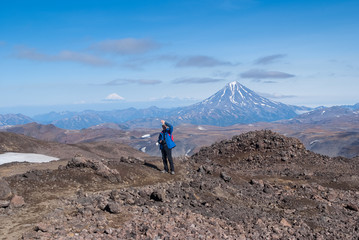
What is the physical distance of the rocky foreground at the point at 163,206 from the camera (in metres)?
7.34

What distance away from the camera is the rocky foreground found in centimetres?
734

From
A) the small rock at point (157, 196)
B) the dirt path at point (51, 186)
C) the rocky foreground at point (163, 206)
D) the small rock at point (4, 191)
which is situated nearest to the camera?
the rocky foreground at point (163, 206)

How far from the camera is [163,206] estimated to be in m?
9.28

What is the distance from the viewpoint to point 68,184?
1077 cm

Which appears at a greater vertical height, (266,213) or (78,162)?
(78,162)

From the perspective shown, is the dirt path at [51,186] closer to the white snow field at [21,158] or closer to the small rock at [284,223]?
the small rock at [284,223]

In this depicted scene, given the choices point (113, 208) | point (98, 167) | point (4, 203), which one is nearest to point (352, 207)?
point (113, 208)

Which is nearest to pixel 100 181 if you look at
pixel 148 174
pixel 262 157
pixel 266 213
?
pixel 148 174

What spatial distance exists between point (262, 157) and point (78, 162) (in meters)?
15.4

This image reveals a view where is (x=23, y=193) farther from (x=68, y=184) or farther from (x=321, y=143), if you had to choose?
(x=321, y=143)

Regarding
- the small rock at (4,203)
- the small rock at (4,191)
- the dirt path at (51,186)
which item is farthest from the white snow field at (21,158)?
the small rock at (4,203)

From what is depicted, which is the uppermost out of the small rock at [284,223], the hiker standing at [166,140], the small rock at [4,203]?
the hiker standing at [166,140]

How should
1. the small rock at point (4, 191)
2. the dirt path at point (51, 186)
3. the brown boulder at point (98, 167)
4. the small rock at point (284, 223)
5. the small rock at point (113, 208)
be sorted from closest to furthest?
the dirt path at point (51, 186) → the small rock at point (113, 208) → the small rock at point (4, 191) → the small rock at point (284, 223) → the brown boulder at point (98, 167)

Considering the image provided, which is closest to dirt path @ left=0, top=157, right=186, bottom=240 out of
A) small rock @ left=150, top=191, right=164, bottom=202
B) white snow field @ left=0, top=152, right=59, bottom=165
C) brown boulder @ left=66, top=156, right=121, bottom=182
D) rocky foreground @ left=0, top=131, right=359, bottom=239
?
rocky foreground @ left=0, top=131, right=359, bottom=239
